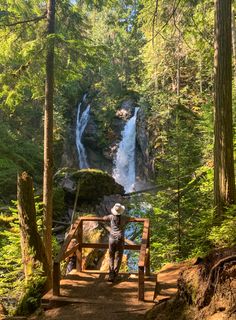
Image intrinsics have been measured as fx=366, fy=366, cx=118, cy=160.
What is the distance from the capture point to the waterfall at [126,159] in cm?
3139

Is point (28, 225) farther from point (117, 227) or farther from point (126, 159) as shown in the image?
point (126, 159)

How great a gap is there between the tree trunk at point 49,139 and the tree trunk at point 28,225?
368 cm

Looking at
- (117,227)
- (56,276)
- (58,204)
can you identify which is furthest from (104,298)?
(58,204)

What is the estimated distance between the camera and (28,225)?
23.3 feet

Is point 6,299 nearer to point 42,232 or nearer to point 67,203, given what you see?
point 42,232

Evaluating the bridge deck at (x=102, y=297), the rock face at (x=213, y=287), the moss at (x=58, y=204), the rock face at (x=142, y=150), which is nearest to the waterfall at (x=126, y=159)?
the rock face at (x=142, y=150)

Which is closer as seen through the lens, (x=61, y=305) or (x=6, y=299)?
(x=61, y=305)

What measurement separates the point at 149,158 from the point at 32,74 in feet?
57.9

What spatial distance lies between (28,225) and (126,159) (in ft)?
82.3

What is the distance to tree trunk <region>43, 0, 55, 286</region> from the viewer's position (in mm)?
11047

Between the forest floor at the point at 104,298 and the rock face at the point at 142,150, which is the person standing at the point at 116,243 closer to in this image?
the forest floor at the point at 104,298

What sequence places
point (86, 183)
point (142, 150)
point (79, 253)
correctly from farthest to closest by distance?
1. point (142, 150)
2. point (86, 183)
3. point (79, 253)

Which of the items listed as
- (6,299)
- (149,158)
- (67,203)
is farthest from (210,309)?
(149,158)

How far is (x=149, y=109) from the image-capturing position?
29875 millimetres
